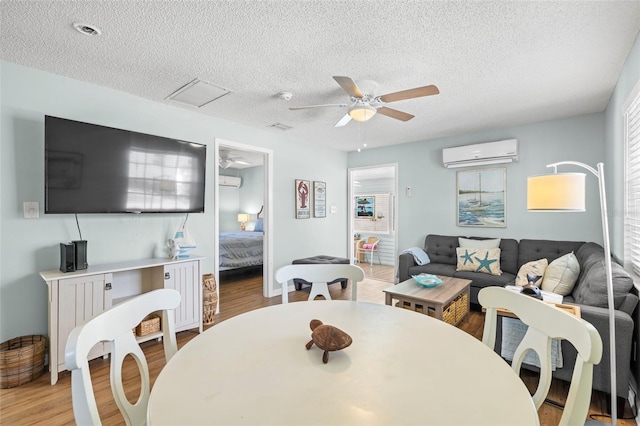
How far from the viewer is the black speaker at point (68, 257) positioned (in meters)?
2.49

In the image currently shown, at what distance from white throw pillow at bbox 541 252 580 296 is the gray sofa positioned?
6 centimetres

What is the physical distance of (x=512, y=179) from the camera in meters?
4.27

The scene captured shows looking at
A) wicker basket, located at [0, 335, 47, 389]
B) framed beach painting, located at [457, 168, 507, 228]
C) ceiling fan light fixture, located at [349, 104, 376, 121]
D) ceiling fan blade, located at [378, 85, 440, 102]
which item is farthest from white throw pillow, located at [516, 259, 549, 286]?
wicker basket, located at [0, 335, 47, 389]

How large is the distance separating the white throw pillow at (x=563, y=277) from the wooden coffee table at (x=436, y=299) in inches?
29.3

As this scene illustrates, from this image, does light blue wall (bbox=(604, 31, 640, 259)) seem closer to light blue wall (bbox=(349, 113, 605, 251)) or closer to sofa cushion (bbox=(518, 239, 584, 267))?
light blue wall (bbox=(349, 113, 605, 251))

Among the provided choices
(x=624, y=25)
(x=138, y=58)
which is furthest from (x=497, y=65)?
(x=138, y=58)

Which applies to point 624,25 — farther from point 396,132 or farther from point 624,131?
point 396,132

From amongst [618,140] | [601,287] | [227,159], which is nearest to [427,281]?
[601,287]

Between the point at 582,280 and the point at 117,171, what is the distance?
4.31 m

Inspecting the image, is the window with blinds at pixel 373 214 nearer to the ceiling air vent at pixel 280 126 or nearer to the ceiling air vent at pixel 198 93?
the ceiling air vent at pixel 280 126

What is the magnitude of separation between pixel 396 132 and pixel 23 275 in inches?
175

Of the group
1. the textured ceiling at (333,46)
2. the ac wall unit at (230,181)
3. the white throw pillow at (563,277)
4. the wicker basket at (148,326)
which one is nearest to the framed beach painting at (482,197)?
the textured ceiling at (333,46)

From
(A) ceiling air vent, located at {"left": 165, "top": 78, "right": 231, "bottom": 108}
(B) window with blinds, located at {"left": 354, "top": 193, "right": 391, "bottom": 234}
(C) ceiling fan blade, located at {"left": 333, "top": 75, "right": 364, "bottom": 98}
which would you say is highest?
(A) ceiling air vent, located at {"left": 165, "top": 78, "right": 231, "bottom": 108}

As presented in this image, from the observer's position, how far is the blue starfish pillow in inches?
155
